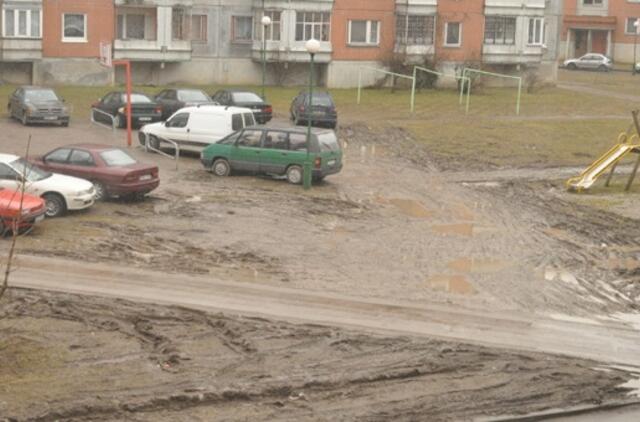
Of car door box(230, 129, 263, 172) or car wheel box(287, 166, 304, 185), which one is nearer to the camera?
car wheel box(287, 166, 304, 185)

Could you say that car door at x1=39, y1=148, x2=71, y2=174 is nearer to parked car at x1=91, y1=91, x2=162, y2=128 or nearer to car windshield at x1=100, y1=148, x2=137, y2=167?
car windshield at x1=100, y1=148, x2=137, y2=167

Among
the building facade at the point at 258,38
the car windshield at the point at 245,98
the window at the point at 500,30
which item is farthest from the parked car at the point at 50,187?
the window at the point at 500,30

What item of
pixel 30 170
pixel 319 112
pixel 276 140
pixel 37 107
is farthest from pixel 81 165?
pixel 319 112

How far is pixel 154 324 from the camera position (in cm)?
1825

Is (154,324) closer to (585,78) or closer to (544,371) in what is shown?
(544,371)

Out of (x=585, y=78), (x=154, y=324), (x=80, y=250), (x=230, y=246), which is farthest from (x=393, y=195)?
(x=585, y=78)

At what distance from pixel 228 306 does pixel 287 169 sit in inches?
511

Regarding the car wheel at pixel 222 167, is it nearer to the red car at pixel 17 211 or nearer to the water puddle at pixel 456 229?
the water puddle at pixel 456 229

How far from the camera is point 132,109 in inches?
1592

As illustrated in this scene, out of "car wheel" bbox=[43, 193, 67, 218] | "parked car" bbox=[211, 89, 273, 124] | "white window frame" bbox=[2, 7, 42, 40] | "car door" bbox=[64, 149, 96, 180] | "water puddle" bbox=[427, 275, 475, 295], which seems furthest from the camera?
"white window frame" bbox=[2, 7, 42, 40]

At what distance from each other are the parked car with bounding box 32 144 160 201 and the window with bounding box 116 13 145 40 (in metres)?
27.3

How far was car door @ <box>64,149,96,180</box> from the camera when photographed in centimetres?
2811

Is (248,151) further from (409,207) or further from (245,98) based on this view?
(245,98)

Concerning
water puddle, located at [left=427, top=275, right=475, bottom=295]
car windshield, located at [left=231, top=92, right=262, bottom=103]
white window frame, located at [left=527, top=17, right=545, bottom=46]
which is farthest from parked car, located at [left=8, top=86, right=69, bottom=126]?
white window frame, located at [left=527, top=17, right=545, bottom=46]
